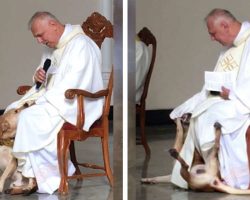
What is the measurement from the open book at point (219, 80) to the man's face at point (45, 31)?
1.02 metres

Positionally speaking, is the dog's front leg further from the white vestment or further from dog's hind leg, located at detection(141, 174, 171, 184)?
the white vestment

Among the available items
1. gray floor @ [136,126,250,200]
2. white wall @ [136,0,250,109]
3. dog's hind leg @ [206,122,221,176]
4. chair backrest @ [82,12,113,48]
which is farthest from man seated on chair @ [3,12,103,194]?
white wall @ [136,0,250,109]

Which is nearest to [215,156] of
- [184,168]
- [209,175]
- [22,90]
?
[209,175]

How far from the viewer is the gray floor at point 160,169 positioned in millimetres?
4914

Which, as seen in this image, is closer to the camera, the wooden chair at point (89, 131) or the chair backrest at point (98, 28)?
the wooden chair at point (89, 131)

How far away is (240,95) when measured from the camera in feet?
16.4

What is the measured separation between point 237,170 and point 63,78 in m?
1.21

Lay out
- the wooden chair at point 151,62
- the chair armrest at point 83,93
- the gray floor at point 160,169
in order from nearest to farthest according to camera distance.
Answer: the gray floor at point 160,169 < the chair armrest at point 83,93 < the wooden chair at point 151,62

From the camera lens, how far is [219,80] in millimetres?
5145

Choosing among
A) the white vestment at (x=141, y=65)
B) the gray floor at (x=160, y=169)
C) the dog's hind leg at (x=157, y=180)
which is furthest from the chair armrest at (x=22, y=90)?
the dog's hind leg at (x=157, y=180)

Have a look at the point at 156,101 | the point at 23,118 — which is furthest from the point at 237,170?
the point at 156,101

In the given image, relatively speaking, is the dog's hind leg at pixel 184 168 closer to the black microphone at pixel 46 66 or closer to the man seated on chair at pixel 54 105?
the man seated on chair at pixel 54 105

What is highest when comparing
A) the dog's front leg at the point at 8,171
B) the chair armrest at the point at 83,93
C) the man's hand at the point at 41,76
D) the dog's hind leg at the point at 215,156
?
the man's hand at the point at 41,76

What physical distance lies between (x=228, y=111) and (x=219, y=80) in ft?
0.80
